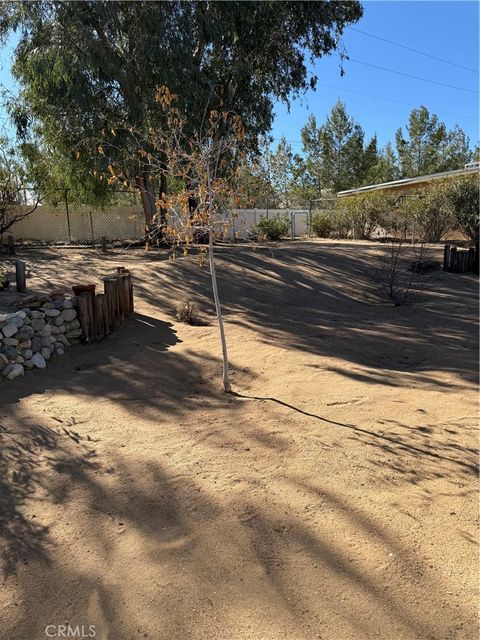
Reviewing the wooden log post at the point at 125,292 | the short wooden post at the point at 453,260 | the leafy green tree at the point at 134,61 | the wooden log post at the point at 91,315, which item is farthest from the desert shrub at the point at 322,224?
the wooden log post at the point at 91,315

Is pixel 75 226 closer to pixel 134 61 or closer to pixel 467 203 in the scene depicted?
pixel 134 61

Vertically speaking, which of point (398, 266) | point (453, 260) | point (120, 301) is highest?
point (453, 260)

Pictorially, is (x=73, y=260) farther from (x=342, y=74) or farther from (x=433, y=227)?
(x=433, y=227)

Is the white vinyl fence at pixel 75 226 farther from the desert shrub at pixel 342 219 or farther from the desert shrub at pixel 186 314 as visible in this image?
the desert shrub at pixel 186 314

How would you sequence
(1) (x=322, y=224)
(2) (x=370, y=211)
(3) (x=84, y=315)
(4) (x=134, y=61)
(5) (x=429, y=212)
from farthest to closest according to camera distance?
(1) (x=322, y=224) < (2) (x=370, y=211) < (5) (x=429, y=212) < (4) (x=134, y=61) < (3) (x=84, y=315)

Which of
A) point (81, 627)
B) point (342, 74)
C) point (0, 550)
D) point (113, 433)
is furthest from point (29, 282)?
point (342, 74)

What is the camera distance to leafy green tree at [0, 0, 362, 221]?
14.0 meters

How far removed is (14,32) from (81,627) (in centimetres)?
1756

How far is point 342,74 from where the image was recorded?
17.9 meters

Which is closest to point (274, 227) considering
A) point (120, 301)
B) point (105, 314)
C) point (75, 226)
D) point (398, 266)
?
point (75, 226)

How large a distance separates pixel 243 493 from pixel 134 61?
14420 millimetres

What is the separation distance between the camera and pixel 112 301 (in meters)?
7.26

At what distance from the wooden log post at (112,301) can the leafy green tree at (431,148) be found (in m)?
42.7

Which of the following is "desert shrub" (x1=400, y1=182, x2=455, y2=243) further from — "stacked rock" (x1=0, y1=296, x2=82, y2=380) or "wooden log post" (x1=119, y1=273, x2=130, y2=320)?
"stacked rock" (x1=0, y1=296, x2=82, y2=380)
